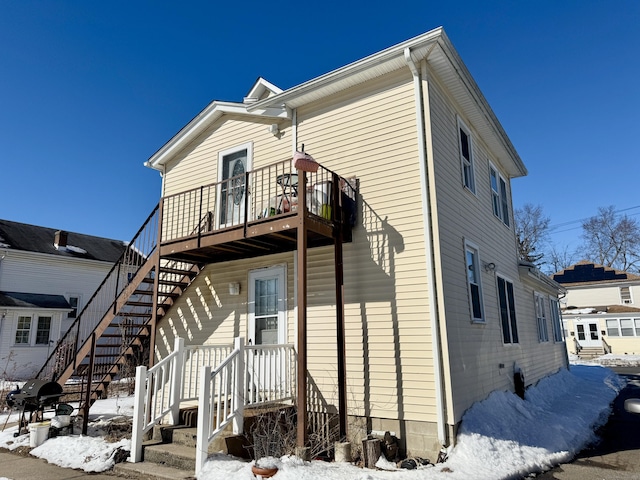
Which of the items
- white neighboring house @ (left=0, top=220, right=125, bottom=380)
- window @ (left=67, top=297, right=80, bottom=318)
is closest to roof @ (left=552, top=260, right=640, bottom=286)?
white neighboring house @ (left=0, top=220, right=125, bottom=380)

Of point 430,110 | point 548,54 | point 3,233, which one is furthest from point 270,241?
point 3,233

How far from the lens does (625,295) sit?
107 feet

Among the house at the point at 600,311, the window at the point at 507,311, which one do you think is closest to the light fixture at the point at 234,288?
the window at the point at 507,311

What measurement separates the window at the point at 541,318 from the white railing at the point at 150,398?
38.5 ft

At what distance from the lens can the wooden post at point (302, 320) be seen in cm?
579

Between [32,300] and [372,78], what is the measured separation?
Result: 19.4 meters

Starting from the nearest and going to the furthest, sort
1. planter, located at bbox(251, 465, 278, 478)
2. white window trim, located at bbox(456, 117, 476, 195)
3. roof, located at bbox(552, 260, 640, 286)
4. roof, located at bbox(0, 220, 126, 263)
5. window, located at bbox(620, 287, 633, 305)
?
planter, located at bbox(251, 465, 278, 478) < white window trim, located at bbox(456, 117, 476, 195) < roof, located at bbox(0, 220, 126, 263) < window, located at bbox(620, 287, 633, 305) < roof, located at bbox(552, 260, 640, 286)

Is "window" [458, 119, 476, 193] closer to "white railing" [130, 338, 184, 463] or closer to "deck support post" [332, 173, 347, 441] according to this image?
"deck support post" [332, 173, 347, 441]

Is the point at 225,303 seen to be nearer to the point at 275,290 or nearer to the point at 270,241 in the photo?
the point at 275,290

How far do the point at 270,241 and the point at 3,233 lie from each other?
2008 centimetres

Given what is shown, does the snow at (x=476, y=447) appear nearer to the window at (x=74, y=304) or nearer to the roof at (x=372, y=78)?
Result: the roof at (x=372, y=78)

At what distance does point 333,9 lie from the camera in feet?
35.9

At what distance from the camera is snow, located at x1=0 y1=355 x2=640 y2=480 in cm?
522

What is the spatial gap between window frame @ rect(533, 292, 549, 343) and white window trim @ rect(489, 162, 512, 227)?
11.2ft
